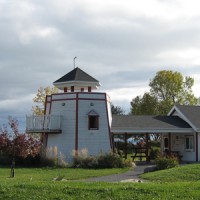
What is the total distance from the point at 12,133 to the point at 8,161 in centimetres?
938

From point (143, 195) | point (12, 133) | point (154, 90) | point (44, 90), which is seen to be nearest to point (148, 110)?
point (154, 90)

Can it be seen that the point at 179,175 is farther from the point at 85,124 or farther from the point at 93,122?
the point at 93,122

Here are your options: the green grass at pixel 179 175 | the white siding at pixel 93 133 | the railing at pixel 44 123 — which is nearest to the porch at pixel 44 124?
the railing at pixel 44 123

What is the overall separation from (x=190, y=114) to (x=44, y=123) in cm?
1370

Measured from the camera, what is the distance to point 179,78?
221 ft

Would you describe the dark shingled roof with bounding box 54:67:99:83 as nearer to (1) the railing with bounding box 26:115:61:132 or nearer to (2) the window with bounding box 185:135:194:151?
(1) the railing with bounding box 26:115:61:132

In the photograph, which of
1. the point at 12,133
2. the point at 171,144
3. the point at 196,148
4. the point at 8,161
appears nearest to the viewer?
the point at 12,133

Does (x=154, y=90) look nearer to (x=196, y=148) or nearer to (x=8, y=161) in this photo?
(x=196, y=148)

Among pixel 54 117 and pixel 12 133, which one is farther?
pixel 54 117

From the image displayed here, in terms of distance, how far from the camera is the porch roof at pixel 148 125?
3939 centimetres

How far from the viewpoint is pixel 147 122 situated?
136 ft

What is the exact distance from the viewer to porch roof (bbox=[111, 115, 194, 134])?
3939 centimetres

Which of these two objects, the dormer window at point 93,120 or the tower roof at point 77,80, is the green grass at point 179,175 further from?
the tower roof at point 77,80

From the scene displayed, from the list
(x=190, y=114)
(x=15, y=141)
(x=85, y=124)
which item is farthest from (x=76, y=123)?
(x=190, y=114)
